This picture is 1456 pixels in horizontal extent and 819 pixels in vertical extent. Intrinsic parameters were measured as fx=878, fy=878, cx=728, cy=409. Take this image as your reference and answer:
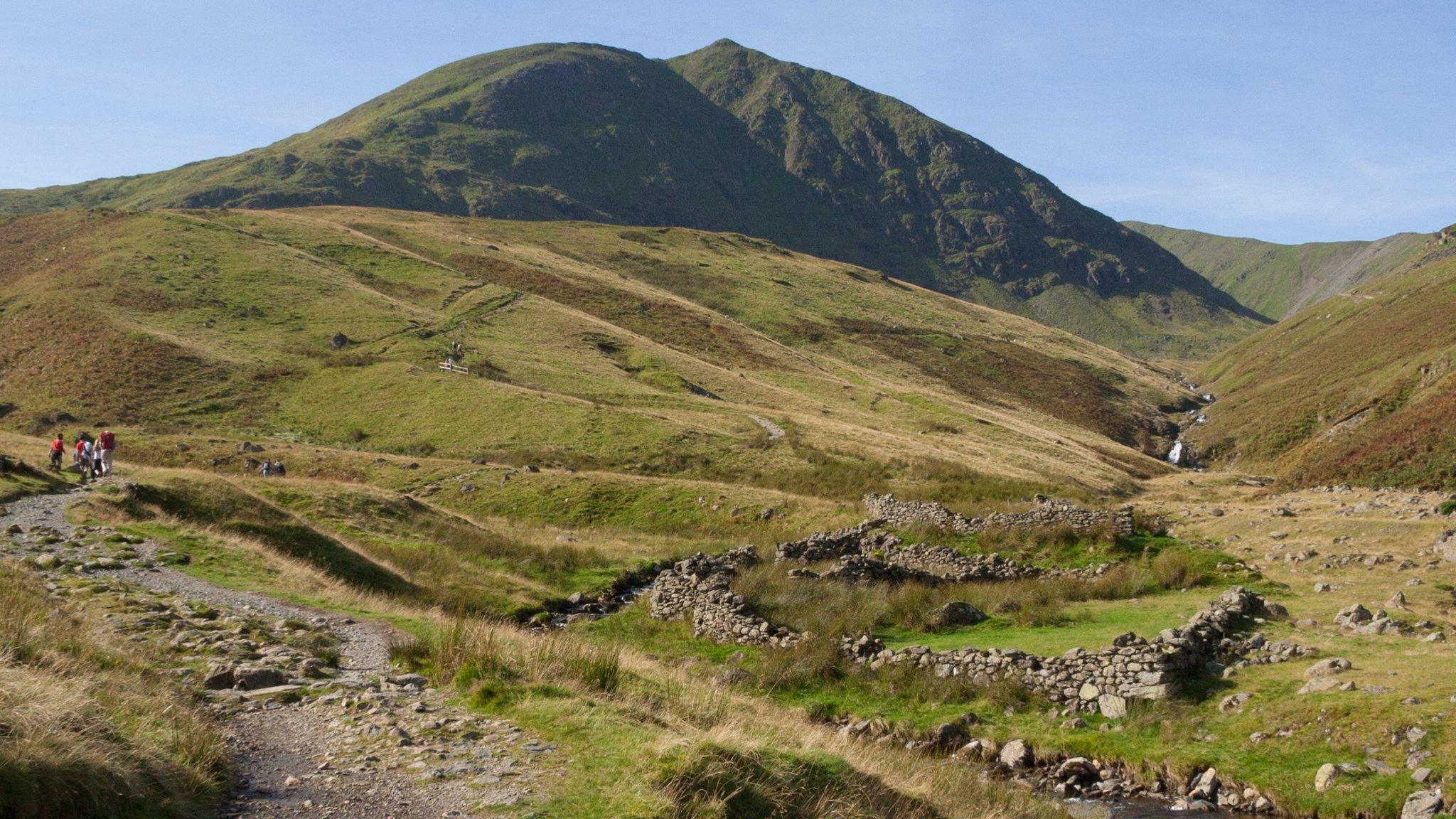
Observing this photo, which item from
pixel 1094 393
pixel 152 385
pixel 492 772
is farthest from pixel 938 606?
A: pixel 1094 393

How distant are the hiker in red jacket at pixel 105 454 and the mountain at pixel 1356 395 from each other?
2005 inches

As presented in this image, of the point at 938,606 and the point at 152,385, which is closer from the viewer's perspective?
the point at 938,606

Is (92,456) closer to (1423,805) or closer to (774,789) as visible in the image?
(774,789)

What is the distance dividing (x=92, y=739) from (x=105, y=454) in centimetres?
3063

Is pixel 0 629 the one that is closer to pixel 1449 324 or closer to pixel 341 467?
pixel 341 467

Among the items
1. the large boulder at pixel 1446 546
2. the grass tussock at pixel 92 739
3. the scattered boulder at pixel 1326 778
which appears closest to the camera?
the grass tussock at pixel 92 739

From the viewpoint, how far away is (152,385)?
5909 centimetres

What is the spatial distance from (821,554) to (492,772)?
23.1m

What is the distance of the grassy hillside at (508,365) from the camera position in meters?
54.7

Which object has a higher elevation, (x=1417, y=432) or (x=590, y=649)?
(x=1417, y=432)

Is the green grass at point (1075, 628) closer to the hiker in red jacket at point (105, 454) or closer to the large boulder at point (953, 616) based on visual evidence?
the large boulder at point (953, 616)

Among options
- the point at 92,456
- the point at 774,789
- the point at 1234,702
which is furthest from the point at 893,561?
the point at 92,456

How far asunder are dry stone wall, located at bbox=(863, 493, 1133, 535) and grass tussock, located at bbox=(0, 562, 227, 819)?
87.3 feet

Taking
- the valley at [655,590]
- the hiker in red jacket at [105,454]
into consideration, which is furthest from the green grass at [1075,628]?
the hiker in red jacket at [105,454]
